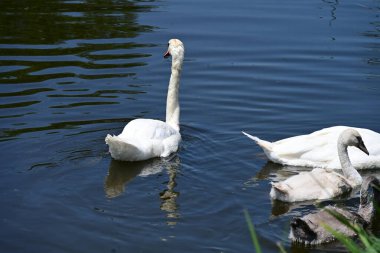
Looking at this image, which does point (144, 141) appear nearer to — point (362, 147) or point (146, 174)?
point (146, 174)

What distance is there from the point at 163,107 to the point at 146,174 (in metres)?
2.54

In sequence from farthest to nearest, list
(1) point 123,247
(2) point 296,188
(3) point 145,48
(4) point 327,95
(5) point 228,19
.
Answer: (5) point 228,19
(3) point 145,48
(4) point 327,95
(2) point 296,188
(1) point 123,247

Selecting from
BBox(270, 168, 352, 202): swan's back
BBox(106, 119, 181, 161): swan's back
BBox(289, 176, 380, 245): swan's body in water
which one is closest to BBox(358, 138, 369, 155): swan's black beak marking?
BBox(270, 168, 352, 202): swan's back

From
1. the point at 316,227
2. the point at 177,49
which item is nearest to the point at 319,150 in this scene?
the point at 177,49

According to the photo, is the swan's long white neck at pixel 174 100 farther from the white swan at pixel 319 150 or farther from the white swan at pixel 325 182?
the white swan at pixel 325 182

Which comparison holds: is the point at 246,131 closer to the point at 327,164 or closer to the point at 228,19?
the point at 327,164

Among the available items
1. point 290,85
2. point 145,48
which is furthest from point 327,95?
point 145,48

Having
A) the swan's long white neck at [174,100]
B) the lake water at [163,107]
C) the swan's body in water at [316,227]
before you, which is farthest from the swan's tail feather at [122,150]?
the swan's body in water at [316,227]

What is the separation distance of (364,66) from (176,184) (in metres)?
5.41

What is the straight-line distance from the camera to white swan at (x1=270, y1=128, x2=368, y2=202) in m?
9.12

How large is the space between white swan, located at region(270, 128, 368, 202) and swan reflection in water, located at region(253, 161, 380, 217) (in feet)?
0.16

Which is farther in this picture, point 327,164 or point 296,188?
point 327,164

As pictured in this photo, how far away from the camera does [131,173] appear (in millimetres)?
10094

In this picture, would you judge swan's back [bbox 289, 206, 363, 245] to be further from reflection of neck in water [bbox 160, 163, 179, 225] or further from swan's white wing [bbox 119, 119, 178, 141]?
swan's white wing [bbox 119, 119, 178, 141]
